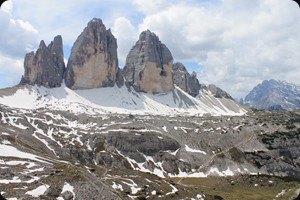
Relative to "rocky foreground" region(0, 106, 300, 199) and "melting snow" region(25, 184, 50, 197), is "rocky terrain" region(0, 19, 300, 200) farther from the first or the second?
"melting snow" region(25, 184, 50, 197)

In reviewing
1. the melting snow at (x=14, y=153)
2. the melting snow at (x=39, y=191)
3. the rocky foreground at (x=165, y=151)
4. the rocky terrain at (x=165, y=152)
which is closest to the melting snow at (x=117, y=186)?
the rocky terrain at (x=165, y=152)

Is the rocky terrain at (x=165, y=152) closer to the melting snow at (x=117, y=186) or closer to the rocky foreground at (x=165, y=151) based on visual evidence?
the melting snow at (x=117, y=186)

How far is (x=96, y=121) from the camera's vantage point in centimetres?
16125

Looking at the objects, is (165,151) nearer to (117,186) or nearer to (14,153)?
(14,153)

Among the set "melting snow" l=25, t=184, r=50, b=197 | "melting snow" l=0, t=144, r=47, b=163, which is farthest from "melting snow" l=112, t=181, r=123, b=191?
"melting snow" l=0, t=144, r=47, b=163

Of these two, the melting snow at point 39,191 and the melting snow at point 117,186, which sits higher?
the melting snow at point 39,191

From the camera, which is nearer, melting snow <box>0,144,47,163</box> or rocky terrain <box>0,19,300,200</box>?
melting snow <box>0,144,47,163</box>

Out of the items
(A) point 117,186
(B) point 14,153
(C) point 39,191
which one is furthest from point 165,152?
(C) point 39,191

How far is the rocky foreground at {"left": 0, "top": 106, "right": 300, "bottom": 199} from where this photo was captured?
281ft

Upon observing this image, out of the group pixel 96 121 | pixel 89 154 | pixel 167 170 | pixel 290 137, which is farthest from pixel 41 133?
pixel 290 137

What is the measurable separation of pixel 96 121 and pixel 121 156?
3647 centimetres

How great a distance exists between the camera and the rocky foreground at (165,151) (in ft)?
281

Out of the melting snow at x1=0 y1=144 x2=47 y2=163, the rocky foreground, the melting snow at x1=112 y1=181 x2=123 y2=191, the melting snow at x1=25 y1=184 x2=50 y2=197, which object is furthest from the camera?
the rocky foreground

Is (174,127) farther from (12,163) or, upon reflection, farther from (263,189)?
(12,163)
